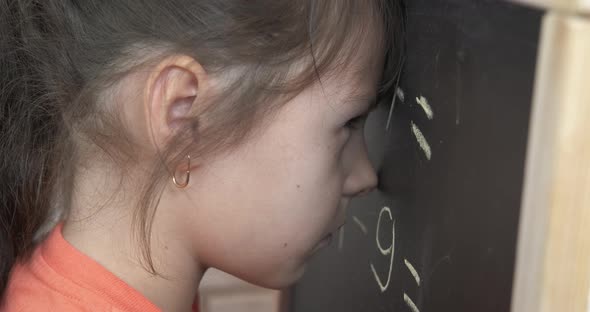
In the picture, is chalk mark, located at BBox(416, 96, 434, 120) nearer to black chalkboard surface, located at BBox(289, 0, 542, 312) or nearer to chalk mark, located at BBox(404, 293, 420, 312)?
black chalkboard surface, located at BBox(289, 0, 542, 312)

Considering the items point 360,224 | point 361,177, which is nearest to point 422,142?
point 361,177

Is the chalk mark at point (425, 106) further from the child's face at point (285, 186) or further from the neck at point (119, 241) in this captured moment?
the neck at point (119, 241)

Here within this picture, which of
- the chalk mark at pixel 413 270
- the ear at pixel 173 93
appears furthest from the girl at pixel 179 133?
the chalk mark at pixel 413 270

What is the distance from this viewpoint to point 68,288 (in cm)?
89

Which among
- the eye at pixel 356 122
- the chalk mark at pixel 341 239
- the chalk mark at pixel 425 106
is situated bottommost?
the chalk mark at pixel 341 239

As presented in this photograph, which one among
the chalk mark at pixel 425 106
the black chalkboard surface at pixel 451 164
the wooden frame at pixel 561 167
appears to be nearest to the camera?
the wooden frame at pixel 561 167

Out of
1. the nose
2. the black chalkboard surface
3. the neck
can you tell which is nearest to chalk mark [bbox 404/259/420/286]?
the black chalkboard surface

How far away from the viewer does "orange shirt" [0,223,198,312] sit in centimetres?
88

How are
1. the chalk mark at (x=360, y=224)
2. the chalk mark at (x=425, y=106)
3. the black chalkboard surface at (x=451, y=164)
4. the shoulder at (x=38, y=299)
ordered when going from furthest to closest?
the chalk mark at (x=360, y=224) → the shoulder at (x=38, y=299) → the chalk mark at (x=425, y=106) → the black chalkboard surface at (x=451, y=164)

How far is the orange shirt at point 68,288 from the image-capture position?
88cm

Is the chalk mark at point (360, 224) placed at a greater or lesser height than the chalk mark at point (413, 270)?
lesser

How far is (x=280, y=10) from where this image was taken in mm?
813

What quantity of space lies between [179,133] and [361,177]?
0.67 ft

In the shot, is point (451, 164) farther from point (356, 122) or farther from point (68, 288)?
point (68, 288)
